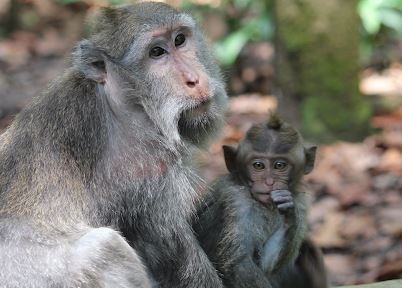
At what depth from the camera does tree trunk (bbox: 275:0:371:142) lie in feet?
35.6

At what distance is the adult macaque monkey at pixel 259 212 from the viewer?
607 cm

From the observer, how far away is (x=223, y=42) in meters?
13.4

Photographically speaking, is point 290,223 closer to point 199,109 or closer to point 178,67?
point 199,109

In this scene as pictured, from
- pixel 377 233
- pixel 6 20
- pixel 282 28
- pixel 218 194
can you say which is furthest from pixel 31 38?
pixel 218 194

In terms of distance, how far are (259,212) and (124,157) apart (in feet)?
3.40

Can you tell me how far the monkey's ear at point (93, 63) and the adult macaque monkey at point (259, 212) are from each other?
45.0 inches

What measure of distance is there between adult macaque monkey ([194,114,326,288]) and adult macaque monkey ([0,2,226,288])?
288 mm

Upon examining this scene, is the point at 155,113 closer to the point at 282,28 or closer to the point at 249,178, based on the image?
the point at 249,178

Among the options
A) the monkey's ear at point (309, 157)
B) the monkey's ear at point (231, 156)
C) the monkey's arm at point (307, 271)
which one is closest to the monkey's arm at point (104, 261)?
the monkey's ear at point (231, 156)

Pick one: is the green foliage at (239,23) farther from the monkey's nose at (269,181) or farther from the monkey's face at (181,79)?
the monkey's face at (181,79)

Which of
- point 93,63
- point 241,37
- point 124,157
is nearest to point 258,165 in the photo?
point 124,157

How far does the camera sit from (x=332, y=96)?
1104cm

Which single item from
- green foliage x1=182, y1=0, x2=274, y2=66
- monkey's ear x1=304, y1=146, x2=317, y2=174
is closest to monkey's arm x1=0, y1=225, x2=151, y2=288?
monkey's ear x1=304, y1=146, x2=317, y2=174

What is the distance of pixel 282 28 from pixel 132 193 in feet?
18.2
